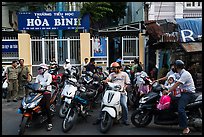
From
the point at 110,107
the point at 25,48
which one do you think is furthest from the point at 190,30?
the point at 25,48

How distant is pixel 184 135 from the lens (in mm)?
5133

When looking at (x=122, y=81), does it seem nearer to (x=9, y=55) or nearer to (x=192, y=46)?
(x=192, y=46)

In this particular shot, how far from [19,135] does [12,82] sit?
4099 millimetres

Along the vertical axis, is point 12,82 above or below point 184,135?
above

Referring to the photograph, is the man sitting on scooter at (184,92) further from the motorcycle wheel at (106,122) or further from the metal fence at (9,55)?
the metal fence at (9,55)

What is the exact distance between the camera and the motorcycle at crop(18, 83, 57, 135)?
5105mm

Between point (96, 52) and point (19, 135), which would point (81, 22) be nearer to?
point (96, 52)

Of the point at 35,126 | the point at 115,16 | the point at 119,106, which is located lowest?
the point at 35,126

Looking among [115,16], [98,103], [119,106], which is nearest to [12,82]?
[98,103]

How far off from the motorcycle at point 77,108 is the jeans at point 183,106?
7.04 feet

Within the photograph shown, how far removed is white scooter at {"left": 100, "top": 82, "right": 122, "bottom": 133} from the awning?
437cm

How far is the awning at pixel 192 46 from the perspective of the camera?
9055 mm

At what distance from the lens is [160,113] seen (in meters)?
5.48

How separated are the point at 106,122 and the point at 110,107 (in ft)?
1.07
